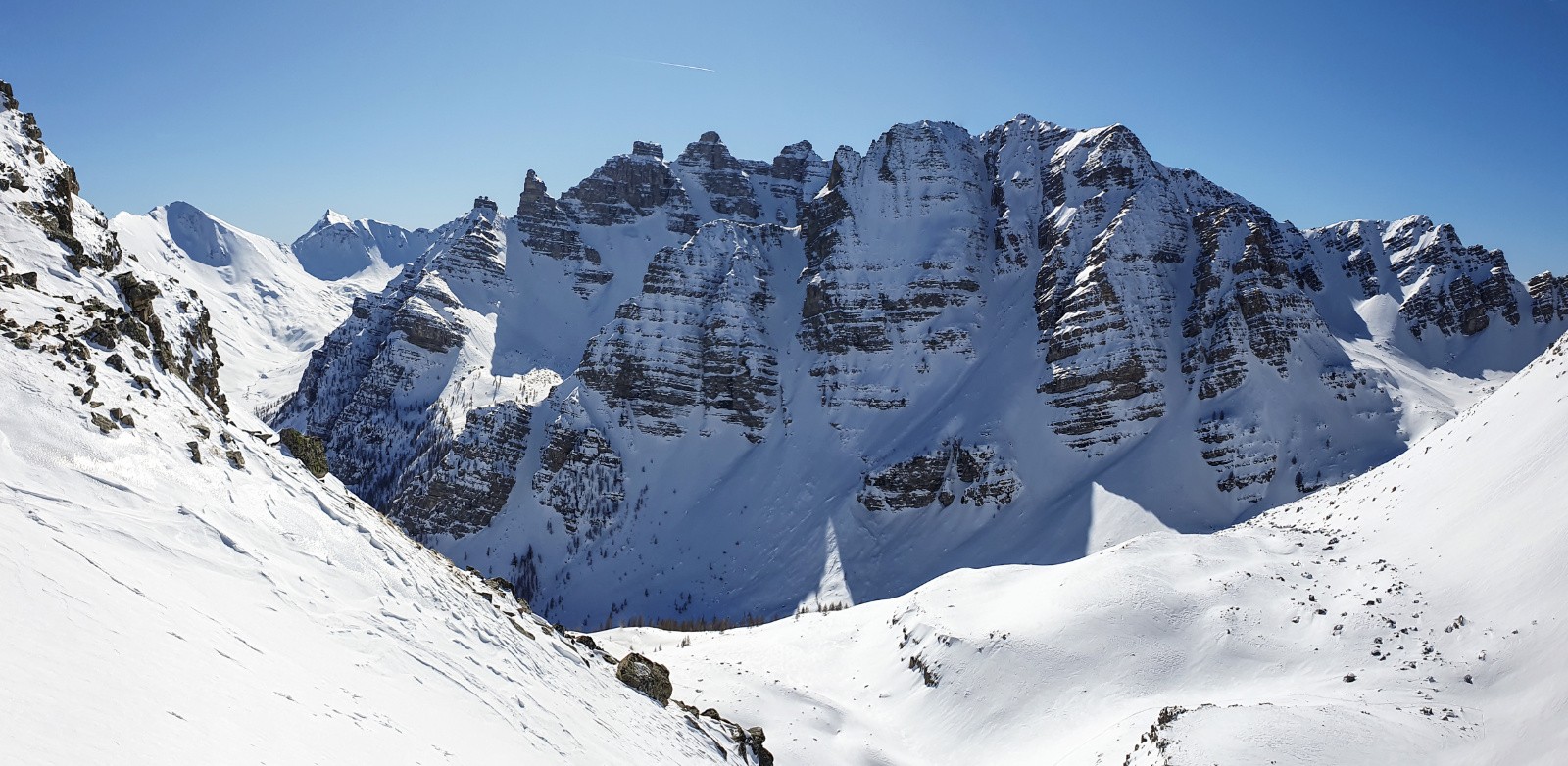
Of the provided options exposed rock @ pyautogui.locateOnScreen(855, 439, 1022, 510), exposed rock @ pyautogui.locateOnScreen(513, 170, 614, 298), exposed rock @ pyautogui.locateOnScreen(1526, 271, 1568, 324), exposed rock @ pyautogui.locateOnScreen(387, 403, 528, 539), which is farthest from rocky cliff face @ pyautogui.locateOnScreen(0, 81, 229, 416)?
exposed rock @ pyautogui.locateOnScreen(1526, 271, 1568, 324)

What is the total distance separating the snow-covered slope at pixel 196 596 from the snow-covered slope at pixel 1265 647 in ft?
47.8

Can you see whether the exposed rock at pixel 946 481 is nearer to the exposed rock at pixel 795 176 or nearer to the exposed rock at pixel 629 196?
the exposed rock at pixel 629 196

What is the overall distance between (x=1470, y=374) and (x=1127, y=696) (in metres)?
84.7

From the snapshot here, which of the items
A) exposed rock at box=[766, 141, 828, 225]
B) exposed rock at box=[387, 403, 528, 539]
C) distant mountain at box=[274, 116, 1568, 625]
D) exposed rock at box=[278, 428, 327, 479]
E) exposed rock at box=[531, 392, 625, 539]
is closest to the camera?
exposed rock at box=[278, 428, 327, 479]

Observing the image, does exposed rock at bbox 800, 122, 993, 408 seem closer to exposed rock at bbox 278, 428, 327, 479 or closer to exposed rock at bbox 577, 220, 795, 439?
exposed rock at bbox 577, 220, 795, 439

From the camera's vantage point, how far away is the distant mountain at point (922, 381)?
251 ft

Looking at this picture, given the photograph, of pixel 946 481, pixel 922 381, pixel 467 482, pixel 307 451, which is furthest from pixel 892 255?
pixel 307 451

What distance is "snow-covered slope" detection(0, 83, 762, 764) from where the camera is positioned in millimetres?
7266

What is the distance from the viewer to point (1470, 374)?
287ft

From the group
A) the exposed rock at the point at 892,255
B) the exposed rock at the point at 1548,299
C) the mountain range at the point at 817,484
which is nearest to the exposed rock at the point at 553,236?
the mountain range at the point at 817,484

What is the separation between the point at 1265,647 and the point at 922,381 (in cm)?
6596

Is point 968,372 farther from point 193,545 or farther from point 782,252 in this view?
point 193,545

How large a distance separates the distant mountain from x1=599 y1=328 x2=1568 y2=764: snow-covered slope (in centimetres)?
3082

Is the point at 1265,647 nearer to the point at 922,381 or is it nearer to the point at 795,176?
the point at 922,381
